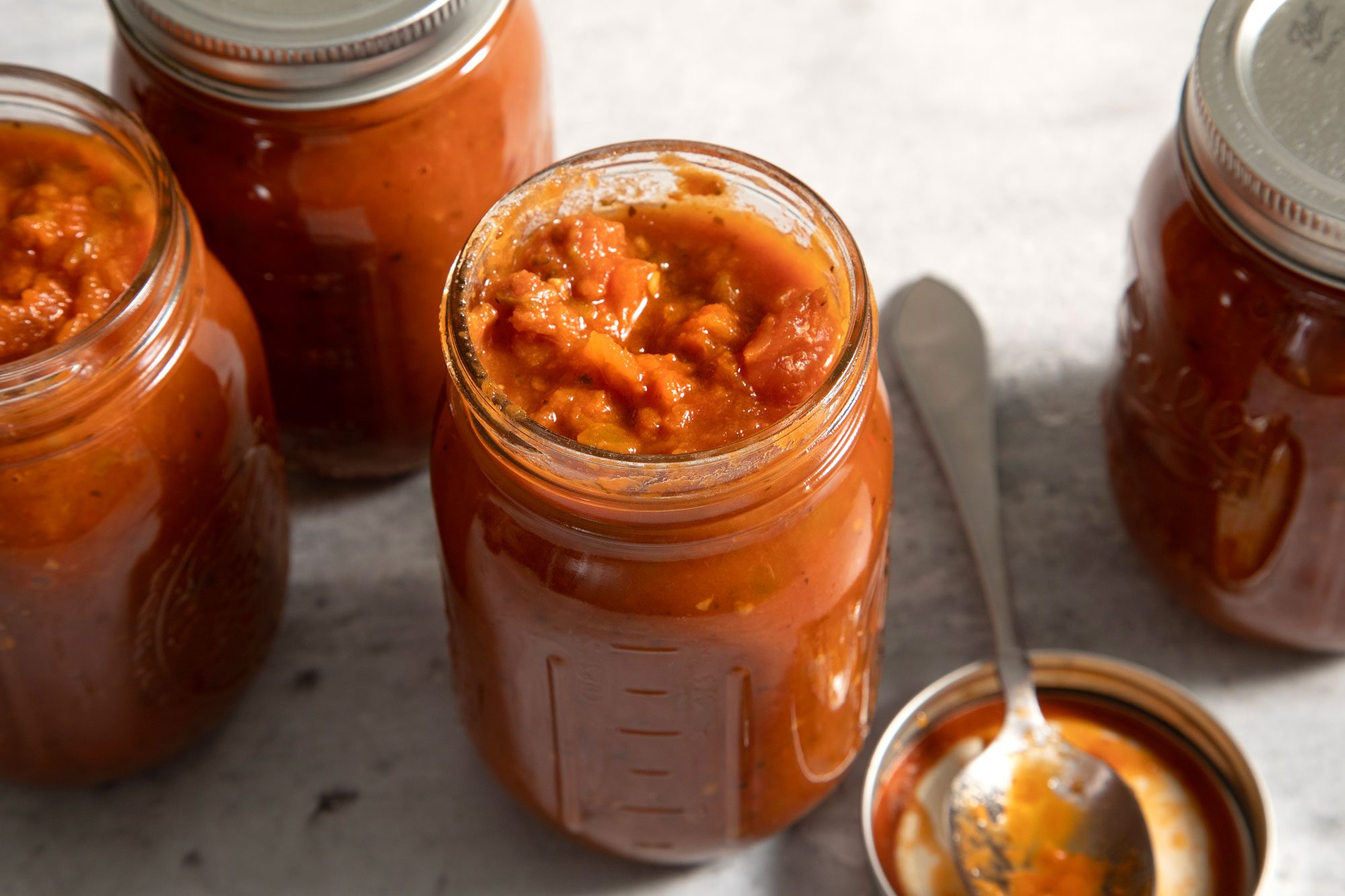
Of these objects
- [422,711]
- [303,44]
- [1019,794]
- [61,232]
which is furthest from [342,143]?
[1019,794]

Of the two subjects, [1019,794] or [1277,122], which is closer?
[1277,122]

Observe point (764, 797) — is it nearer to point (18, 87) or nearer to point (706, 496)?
point (706, 496)

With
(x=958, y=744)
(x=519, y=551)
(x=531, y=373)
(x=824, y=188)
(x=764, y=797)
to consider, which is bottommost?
(x=958, y=744)

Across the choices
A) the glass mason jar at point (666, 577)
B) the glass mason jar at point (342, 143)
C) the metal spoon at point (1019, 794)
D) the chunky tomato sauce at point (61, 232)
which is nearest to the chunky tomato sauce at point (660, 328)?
the glass mason jar at point (666, 577)

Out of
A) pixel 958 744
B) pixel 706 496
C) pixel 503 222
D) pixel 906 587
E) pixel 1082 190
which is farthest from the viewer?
pixel 1082 190

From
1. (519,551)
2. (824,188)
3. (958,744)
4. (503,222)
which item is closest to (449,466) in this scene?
(519,551)

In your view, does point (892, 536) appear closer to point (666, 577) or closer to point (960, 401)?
point (960, 401)
